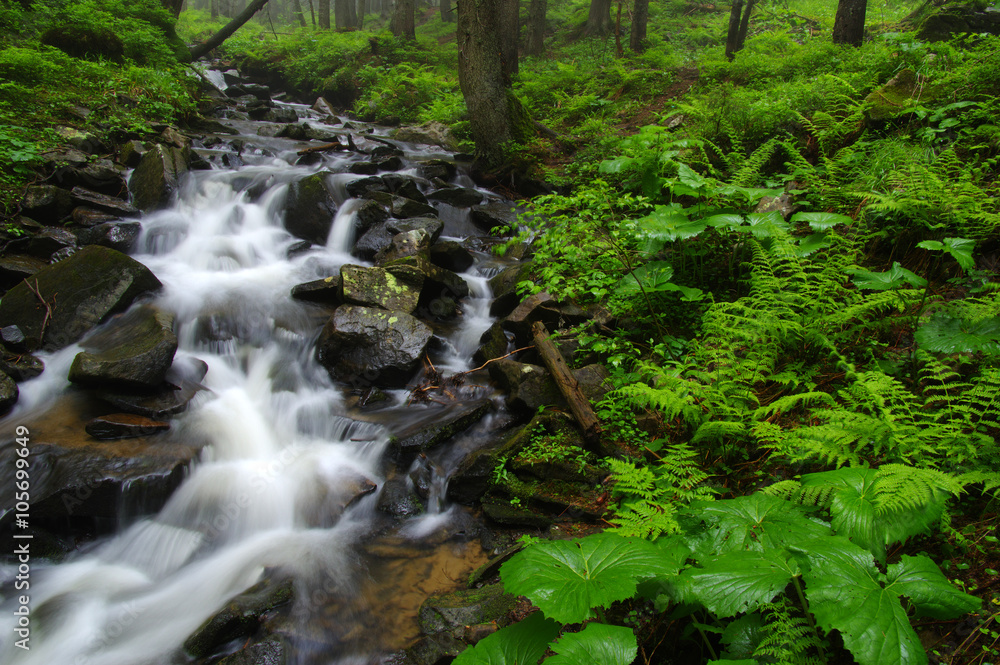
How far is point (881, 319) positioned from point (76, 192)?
32.4 feet

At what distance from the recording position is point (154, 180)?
26.1 feet

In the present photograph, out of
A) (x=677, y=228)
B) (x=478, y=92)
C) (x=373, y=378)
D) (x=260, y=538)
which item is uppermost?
(x=478, y=92)

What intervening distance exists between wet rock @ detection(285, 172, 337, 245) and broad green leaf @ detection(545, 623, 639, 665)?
7.74m

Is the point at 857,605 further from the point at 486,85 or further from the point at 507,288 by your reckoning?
the point at 486,85

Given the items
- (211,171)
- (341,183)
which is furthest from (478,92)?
(211,171)

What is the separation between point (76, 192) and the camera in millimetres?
7090

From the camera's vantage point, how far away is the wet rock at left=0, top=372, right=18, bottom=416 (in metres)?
4.44

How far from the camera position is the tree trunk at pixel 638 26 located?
52.0 feet

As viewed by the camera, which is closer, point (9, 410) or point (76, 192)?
point (9, 410)

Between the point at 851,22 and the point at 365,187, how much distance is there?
33.7 feet

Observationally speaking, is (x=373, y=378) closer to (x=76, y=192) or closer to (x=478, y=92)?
(x=76, y=192)

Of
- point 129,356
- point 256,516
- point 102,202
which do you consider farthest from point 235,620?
point 102,202

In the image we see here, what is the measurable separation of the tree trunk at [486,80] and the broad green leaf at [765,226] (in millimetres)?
6547

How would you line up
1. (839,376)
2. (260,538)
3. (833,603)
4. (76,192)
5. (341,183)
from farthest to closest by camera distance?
(341,183)
(76,192)
(260,538)
(839,376)
(833,603)
